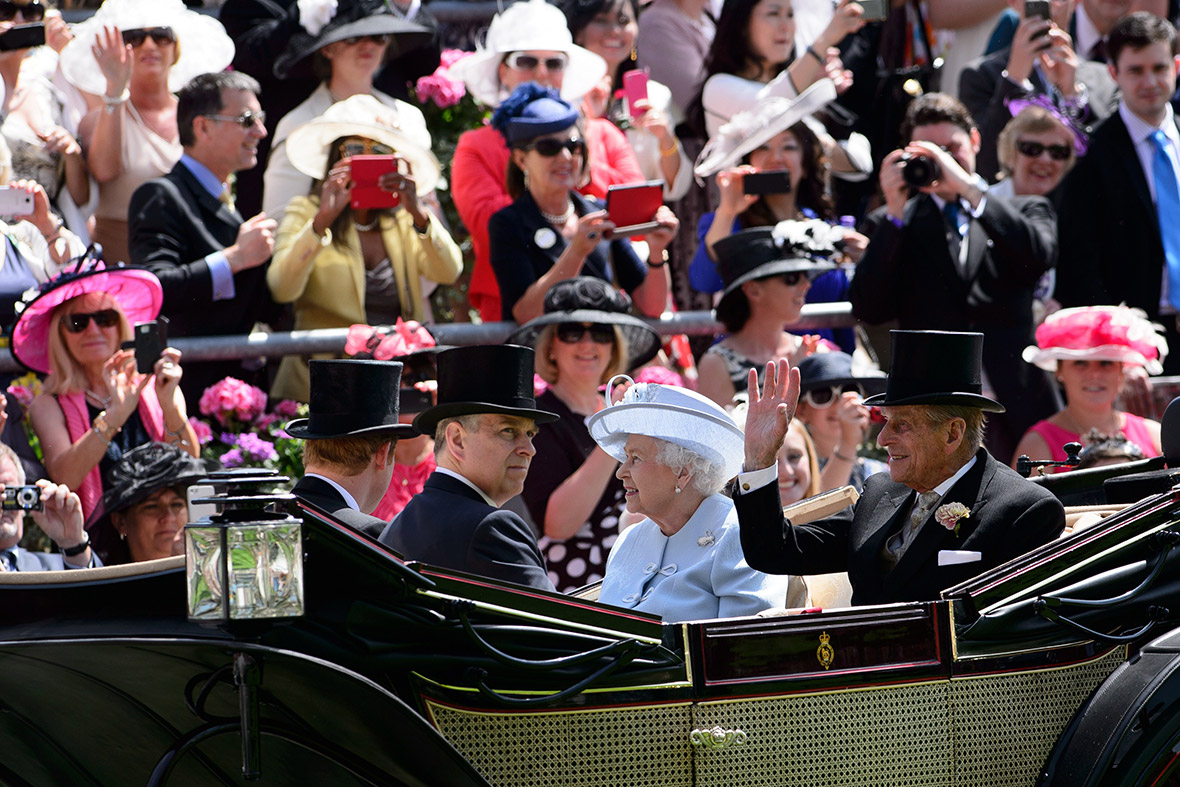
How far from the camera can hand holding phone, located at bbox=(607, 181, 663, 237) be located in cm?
684

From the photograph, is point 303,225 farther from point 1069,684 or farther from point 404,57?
point 1069,684

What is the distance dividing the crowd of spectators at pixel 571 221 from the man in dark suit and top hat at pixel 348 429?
3.1 inches

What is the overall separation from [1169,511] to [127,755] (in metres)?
2.58

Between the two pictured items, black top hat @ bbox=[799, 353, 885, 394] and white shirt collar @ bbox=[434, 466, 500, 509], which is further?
black top hat @ bbox=[799, 353, 885, 394]

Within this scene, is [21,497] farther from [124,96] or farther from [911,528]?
[911,528]

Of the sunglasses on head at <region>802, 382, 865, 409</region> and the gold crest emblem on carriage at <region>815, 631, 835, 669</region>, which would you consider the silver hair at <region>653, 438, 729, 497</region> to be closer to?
the gold crest emblem on carriage at <region>815, 631, 835, 669</region>

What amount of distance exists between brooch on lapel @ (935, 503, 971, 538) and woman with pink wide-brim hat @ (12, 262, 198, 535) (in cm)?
286

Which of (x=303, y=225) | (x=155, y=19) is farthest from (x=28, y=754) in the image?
(x=155, y=19)

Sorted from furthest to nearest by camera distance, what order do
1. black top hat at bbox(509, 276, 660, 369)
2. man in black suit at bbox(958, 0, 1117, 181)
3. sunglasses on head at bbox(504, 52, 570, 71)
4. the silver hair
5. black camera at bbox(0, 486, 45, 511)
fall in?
man in black suit at bbox(958, 0, 1117, 181) → sunglasses on head at bbox(504, 52, 570, 71) → black top hat at bbox(509, 276, 660, 369) → black camera at bbox(0, 486, 45, 511) → the silver hair

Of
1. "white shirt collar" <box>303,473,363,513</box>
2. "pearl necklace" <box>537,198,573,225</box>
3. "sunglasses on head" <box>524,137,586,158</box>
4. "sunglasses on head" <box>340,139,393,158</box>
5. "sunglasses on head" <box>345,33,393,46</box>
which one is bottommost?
"white shirt collar" <box>303,473,363,513</box>

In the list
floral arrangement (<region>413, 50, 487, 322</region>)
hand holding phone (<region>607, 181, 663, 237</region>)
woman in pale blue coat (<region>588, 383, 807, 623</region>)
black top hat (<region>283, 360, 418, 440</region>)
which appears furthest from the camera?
floral arrangement (<region>413, 50, 487, 322</region>)

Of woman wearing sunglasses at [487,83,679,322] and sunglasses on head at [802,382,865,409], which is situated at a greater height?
woman wearing sunglasses at [487,83,679,322]

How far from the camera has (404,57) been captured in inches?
316

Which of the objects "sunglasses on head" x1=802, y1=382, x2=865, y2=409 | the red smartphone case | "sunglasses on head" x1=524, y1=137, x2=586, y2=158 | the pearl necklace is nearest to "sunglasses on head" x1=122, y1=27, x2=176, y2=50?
the red smartphone case
